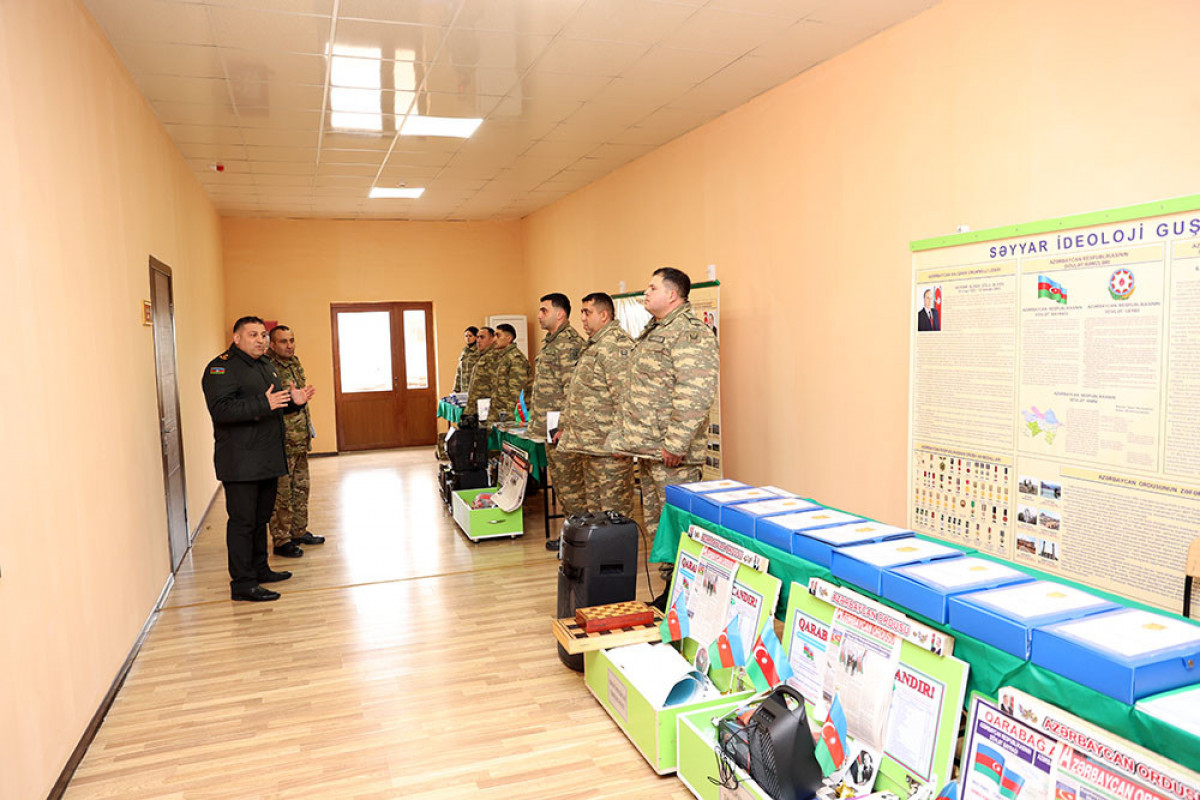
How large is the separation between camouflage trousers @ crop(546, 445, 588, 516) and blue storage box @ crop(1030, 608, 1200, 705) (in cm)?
440

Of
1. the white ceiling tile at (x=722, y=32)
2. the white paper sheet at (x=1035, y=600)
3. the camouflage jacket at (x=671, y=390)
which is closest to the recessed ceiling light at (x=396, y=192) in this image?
the white ceiling tile at (x=722, y=32)

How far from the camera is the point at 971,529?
3541 millimetres

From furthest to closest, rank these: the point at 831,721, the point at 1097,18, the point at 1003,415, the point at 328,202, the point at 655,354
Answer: the point at 328,202 → the point at 655,354 → the point at 1003,415 → the point at 1097,18 → the point at 831,721

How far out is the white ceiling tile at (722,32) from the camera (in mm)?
4023

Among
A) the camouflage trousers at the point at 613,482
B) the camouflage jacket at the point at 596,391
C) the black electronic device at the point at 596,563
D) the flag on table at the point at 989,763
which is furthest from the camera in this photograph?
the camouflage jacket at the point at 596,391

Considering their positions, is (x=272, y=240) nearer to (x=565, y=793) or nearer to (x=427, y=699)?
(x=427, y=699)

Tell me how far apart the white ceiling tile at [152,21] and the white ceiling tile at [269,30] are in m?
0.08

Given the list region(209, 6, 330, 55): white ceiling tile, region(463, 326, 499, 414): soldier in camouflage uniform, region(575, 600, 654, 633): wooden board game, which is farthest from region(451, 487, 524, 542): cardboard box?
region(209, 6, 330, 55): white ceiling tile

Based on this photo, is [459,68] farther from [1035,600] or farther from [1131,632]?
[1131,632]

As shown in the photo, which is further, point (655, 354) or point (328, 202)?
point (328, 202)

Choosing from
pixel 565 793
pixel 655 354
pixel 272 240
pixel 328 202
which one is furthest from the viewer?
pixel 272 240

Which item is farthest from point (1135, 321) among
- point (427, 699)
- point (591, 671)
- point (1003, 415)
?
point (427, 699)

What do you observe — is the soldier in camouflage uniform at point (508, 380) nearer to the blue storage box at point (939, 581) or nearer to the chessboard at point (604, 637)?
the chessboard at point (604, 637)

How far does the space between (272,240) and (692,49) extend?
8188 mm
